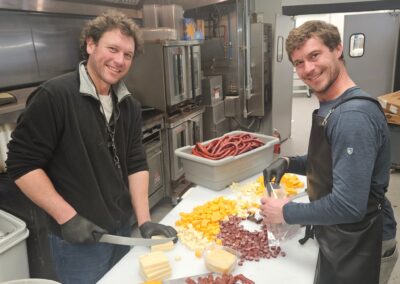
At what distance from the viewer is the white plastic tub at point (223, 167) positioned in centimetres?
166

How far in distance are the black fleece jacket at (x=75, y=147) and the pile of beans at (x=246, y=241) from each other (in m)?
0.47

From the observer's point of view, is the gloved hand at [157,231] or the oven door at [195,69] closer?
the gloved hand at [157,231]

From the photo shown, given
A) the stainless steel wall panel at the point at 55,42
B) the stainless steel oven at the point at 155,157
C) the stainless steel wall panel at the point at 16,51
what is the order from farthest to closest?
the stainless steel oven at the point at 155,157, the stainless steel wall panel at the point at 55,42, the stainless steel wall panel at the point at 16,51

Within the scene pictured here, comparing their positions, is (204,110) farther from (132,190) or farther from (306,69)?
(306,69)

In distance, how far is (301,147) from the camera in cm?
495

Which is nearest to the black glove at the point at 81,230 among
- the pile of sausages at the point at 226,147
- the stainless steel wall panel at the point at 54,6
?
the pile of sausages at the point at 226,147

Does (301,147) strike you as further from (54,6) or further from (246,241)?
(246,241)

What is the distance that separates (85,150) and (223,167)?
27.7 inches

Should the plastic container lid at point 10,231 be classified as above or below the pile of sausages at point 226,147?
below

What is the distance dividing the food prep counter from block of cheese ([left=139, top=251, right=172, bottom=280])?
0.11ft

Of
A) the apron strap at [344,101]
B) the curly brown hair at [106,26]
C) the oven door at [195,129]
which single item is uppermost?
the curly brown hair at [106,26]

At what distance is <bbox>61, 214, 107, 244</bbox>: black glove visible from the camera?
3.97ft

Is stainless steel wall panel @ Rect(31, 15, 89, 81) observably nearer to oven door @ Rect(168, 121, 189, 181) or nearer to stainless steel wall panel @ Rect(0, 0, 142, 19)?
stainless steel wall panel @ Rect(0, 0, 142, 19)

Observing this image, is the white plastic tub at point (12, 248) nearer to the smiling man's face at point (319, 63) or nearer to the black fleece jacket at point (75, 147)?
the black fleece jacket at point (75, 147)
